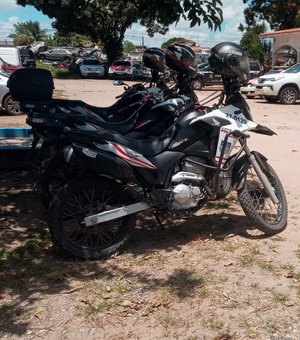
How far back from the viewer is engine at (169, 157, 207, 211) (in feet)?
13.9

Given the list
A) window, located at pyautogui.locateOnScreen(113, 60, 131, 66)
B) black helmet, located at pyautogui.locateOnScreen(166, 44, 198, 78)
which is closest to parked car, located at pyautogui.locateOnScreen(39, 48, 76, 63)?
window, located at pyautogui.locateOnScreen(113, 60, 131, 66)

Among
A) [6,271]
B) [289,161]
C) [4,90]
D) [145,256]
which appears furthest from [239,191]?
[4,90]

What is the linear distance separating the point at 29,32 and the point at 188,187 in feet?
296

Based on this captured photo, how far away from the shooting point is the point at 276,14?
125 ft

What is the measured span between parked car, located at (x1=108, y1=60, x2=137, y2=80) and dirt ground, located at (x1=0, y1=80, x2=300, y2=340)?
2955cm

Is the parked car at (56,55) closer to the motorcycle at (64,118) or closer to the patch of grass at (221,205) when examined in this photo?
the motorcycle at (64,118)

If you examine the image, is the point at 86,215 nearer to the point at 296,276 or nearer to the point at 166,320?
the point at 166,320

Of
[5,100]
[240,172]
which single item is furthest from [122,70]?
[240,172]

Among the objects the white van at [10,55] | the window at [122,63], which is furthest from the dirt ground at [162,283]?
the window at [122,63]

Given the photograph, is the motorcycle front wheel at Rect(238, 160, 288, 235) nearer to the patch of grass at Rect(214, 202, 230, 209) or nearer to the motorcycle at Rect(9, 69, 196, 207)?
the patch of grass at Rect(214, 202, 230, 209)

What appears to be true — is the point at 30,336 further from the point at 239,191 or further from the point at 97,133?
the point at 239,191

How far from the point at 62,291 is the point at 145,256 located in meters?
0.85

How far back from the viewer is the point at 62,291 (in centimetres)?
366

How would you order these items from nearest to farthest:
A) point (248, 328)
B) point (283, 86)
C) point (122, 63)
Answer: point (248, 328) → point (283, 86) → point (122, 63)
